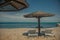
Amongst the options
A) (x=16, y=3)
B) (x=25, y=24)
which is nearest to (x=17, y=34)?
(x=25, y=24)

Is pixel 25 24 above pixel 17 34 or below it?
above

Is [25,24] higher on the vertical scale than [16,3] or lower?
lower

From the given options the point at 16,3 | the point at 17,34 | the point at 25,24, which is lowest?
the point at 17,34

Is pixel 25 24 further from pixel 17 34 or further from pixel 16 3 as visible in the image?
pixel 16 3

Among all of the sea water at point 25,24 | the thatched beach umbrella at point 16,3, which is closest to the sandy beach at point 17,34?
the sea water at point 25,24

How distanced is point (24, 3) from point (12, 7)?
Answer: 29 centimetres

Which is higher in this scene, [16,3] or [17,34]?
[16,3]

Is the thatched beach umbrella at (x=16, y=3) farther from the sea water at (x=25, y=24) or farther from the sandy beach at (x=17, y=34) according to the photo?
the sandy beach at (x=17, y=34)

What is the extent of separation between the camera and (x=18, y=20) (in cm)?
313

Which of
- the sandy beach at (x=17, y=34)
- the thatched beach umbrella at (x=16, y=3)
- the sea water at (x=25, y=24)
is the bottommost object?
the sandy beach at (x=17, y=34)

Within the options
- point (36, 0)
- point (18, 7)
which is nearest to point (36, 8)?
point (36, 0)

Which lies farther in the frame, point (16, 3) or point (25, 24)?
point (25, 24)

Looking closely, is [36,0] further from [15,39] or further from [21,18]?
[15,39]

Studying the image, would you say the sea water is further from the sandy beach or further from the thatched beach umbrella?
the thatched beach umbrella
